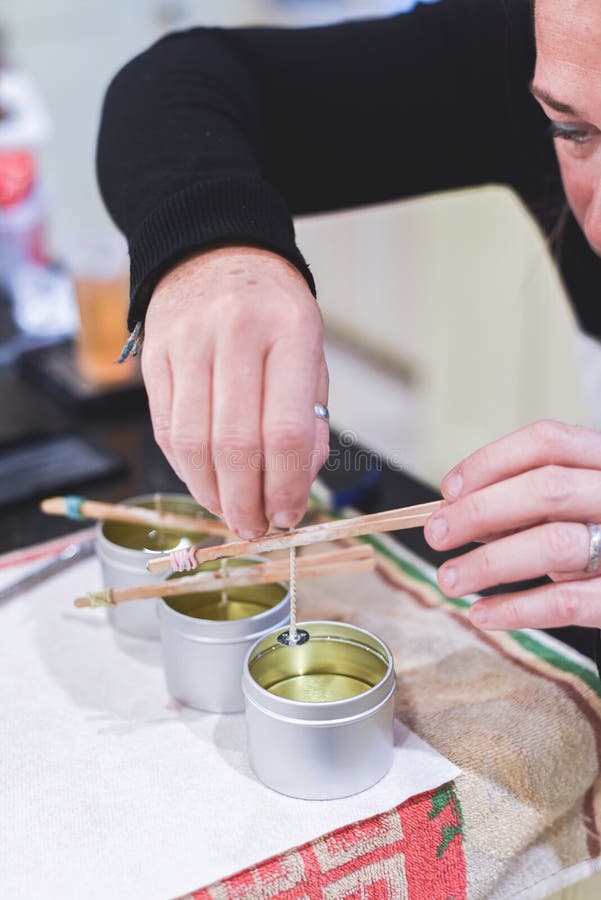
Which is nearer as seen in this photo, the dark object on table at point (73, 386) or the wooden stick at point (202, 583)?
the wooden stick at point (202, 583)

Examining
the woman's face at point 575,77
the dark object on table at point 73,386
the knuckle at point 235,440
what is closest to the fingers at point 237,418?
the knuckle at point 235,440

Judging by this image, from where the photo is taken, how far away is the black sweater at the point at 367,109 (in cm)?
78

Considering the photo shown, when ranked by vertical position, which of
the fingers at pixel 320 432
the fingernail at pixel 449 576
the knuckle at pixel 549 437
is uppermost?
the fingers at pixel 320 432

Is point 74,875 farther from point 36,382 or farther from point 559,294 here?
point 559,294

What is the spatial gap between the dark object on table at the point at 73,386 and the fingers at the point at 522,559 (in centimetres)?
60

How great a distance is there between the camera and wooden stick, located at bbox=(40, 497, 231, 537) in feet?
2.22

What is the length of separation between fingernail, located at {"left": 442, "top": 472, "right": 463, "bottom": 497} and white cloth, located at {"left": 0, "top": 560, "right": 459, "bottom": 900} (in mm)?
143

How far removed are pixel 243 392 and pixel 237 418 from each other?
1 centimetres

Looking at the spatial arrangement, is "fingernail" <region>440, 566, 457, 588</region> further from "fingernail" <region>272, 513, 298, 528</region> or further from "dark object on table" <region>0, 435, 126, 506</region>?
"dark object on table" <region>0, 435, 126, 506</region>

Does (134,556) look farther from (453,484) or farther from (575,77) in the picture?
(575,77)

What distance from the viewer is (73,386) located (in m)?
1.05

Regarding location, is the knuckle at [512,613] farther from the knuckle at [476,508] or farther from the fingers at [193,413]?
the fingers at [193,413]

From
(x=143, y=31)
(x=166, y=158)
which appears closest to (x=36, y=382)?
(x=166, y=158)

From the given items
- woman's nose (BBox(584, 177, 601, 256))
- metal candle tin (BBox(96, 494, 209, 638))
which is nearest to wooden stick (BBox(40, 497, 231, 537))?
metal candle tin (BBox(96, 494, 209, 638))
